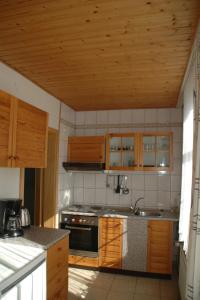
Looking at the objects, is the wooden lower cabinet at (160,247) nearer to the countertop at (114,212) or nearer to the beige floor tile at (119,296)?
the countertop at (114,212)

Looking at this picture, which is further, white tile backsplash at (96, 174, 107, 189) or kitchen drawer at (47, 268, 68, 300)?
white tile backsplash at (96, 174, 107, 189)

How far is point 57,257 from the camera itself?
7.16 ft

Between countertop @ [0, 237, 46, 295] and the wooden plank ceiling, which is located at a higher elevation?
the wooden plank ceiling

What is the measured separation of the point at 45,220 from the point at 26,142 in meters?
1.68

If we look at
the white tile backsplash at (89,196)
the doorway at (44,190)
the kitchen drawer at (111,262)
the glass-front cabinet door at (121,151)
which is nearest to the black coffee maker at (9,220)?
the doorway at (44,190)

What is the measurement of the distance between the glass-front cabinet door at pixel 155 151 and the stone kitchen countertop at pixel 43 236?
5.80 ft

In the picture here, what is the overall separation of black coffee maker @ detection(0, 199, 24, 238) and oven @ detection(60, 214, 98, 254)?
1.44m

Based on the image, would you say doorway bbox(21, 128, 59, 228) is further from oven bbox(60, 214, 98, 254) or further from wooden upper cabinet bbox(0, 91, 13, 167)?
wooden upper cabinet bbox(0, 91, 13, 167)

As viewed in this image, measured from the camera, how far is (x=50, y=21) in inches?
66.4

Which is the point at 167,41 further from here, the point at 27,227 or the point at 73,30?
the point at 27,227

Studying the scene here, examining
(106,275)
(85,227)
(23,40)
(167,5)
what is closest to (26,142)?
(23,40)

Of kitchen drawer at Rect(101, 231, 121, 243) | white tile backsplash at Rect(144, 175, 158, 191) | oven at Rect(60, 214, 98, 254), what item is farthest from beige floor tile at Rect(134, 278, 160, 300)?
white tile backsplash at Rect(144, 175, 158, 191)

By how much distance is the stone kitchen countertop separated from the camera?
2.01 meters

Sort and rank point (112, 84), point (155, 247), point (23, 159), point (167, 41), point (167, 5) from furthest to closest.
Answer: point (155, 247)
point (112, 84)
point (23, 159)
point (167, 41)
point (167, 5)
